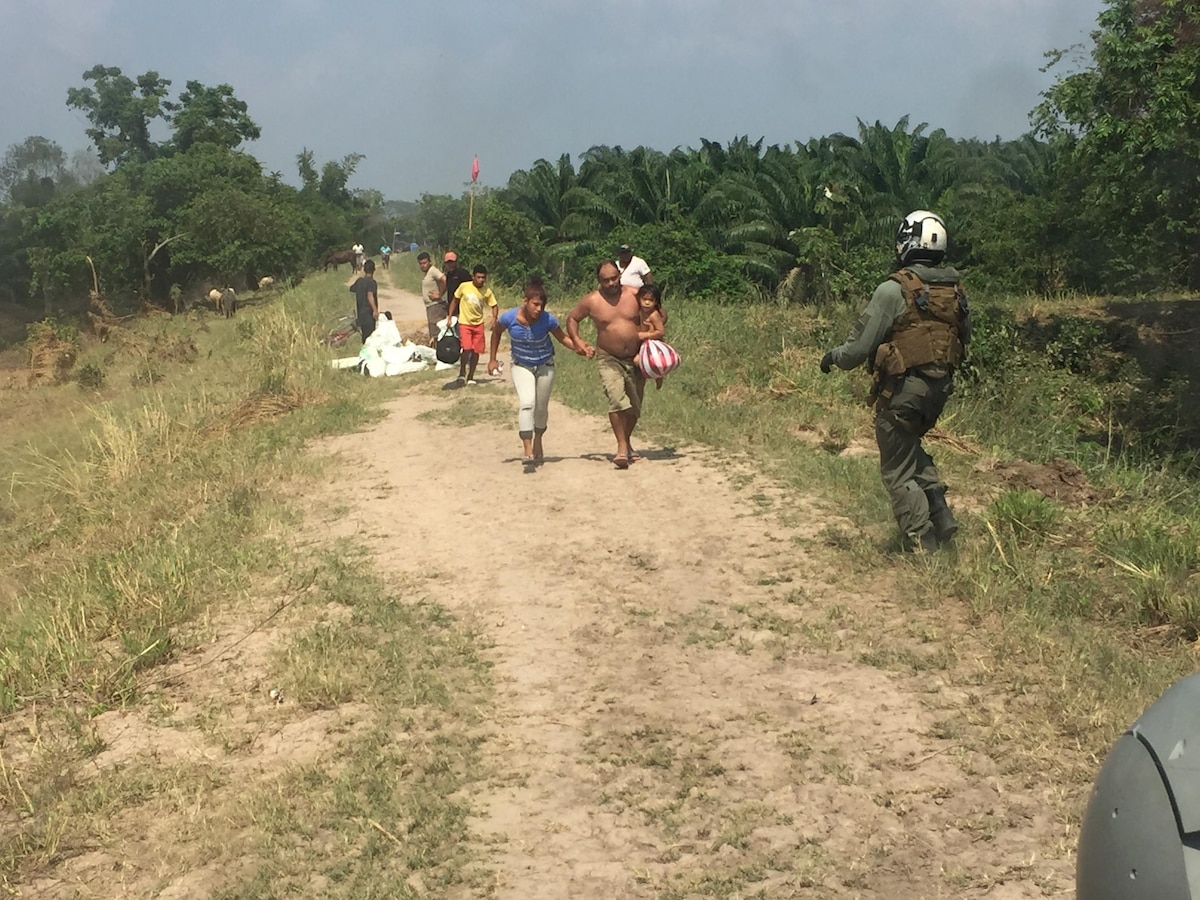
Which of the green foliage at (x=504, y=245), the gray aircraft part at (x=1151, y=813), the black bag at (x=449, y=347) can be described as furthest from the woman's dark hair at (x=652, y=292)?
the green foliage at (x=504, y=245)

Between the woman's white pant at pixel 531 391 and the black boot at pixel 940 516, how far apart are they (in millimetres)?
3865

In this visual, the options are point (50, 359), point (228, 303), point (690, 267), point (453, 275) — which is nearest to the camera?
point (453, 275)

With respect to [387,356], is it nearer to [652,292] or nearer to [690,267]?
[652,292]

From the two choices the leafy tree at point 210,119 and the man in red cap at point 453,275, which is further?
the leafy tree at point 210,119

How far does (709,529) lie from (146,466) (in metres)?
6.87

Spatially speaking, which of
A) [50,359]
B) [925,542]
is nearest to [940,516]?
[925,542]

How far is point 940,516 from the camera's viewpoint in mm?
6277

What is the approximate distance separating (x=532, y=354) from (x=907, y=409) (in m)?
3.98

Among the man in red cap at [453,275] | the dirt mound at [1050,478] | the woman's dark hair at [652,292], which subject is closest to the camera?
the dirt mound at [1050,478]

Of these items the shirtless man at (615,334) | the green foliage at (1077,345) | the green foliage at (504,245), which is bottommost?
the green foliage at (1077,345)

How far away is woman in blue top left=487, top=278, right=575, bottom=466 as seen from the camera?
925 cm

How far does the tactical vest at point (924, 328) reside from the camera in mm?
5926

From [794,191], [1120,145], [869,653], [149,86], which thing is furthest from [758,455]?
[149,86]

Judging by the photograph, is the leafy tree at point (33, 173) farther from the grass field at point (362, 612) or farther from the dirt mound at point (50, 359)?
the grass field at point (362, 612)
